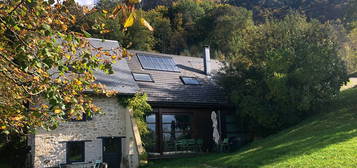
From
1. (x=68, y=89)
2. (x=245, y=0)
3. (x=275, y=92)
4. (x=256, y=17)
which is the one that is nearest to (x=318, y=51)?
(x=275, y=92)

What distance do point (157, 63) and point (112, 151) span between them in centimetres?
755

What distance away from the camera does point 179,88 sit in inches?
874

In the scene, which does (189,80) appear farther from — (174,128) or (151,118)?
(151,118)

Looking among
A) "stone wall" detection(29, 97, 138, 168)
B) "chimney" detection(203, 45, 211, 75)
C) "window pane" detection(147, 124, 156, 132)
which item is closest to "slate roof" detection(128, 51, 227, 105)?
"chimney" detection(203, 45, 211, 75)

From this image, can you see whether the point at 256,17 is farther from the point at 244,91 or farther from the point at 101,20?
the point at 101,20

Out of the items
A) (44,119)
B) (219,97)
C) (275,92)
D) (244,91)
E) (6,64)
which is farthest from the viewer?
(219,97)

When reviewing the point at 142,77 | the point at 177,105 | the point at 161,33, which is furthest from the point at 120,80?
the point at 161,33

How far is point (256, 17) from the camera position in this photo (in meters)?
55.8

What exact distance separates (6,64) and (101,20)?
189cm

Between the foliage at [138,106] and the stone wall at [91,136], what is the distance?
0.38 meters

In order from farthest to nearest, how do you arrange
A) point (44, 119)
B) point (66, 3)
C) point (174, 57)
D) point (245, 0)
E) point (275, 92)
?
point (245, 0) < point (174, 57) < point (275, 92) < point (44, 119) < point (66, 3)

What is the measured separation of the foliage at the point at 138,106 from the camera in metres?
18.5

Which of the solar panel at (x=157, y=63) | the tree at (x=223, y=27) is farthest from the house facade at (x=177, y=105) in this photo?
the tree at (x=223, y=27)

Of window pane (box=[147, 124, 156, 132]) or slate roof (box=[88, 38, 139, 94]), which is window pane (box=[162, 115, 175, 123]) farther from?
slate roof (box=[88, 38, 139, 94])
